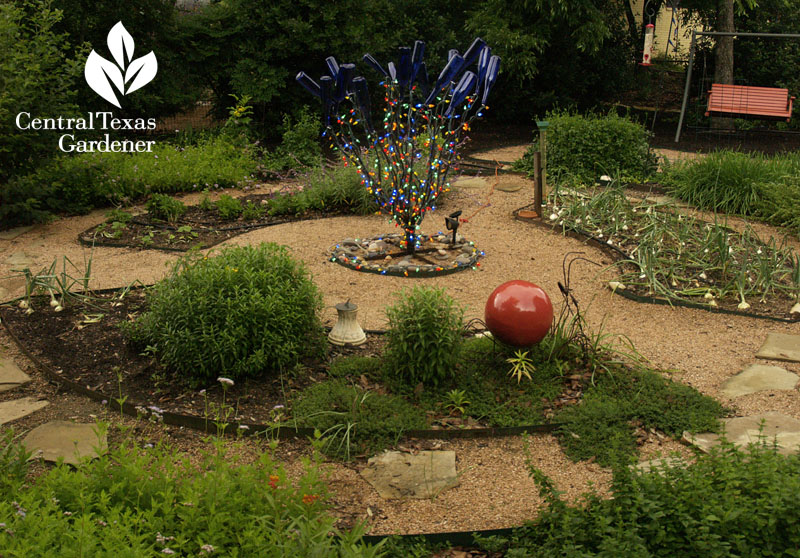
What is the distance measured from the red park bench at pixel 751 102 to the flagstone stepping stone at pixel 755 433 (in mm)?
7313

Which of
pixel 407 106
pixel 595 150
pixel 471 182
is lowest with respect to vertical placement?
pixel 471 182

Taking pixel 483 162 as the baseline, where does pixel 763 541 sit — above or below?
below

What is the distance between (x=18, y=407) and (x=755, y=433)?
→ 3.69 m

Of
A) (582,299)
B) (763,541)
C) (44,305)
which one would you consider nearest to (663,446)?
(763,541)

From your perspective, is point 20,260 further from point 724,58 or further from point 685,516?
point 724,58

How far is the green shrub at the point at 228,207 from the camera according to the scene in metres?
7.08

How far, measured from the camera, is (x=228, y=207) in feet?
23.4

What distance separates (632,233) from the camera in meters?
6.42

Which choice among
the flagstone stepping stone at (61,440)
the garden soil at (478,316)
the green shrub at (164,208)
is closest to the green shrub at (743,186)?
the garden soil at (478,316)

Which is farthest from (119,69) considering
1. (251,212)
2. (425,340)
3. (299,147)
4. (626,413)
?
(626,413)

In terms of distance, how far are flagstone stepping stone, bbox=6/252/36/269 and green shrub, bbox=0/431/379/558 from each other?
137 inches

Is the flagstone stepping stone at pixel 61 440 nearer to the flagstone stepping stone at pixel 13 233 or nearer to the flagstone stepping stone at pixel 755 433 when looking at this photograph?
the flagstone stepping stone at pixel 755 433

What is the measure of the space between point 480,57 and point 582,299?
80.7 inches

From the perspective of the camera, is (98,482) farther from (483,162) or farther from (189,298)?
(483,162)
